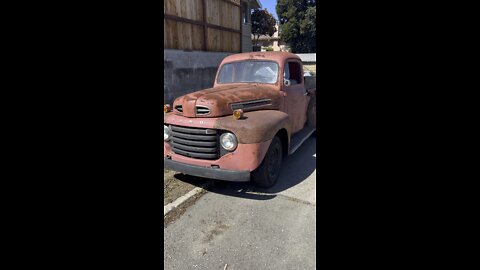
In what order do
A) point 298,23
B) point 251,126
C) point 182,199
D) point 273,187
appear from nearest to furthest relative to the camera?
1. point 251,126
2. point 182,199
3. point 273,187
4. point 298,23

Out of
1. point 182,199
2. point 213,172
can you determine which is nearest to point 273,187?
point 213,172

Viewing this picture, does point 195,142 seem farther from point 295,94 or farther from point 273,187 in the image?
point 295,94

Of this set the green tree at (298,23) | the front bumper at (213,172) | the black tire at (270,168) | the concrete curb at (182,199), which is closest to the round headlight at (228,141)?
the front bumper at (213,172)

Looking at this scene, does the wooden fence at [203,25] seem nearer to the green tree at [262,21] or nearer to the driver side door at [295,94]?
the driver side door at [295,94]

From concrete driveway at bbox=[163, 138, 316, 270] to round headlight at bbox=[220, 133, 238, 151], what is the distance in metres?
0.69

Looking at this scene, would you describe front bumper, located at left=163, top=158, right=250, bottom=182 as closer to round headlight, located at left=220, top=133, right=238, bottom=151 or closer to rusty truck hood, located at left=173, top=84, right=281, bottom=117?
round headlight, located at left=220, top=133, right=238, bottom=151

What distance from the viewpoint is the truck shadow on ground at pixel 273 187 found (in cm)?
361

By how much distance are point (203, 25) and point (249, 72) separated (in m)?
5.98

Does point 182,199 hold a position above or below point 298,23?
below

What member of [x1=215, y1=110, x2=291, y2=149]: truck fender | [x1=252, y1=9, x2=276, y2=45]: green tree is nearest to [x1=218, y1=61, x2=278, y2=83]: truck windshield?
[x1=215, y1=110, x2=291, y2=149]: truck fender

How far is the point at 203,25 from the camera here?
9.77 m

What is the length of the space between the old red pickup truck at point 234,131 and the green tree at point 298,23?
2186 cm
